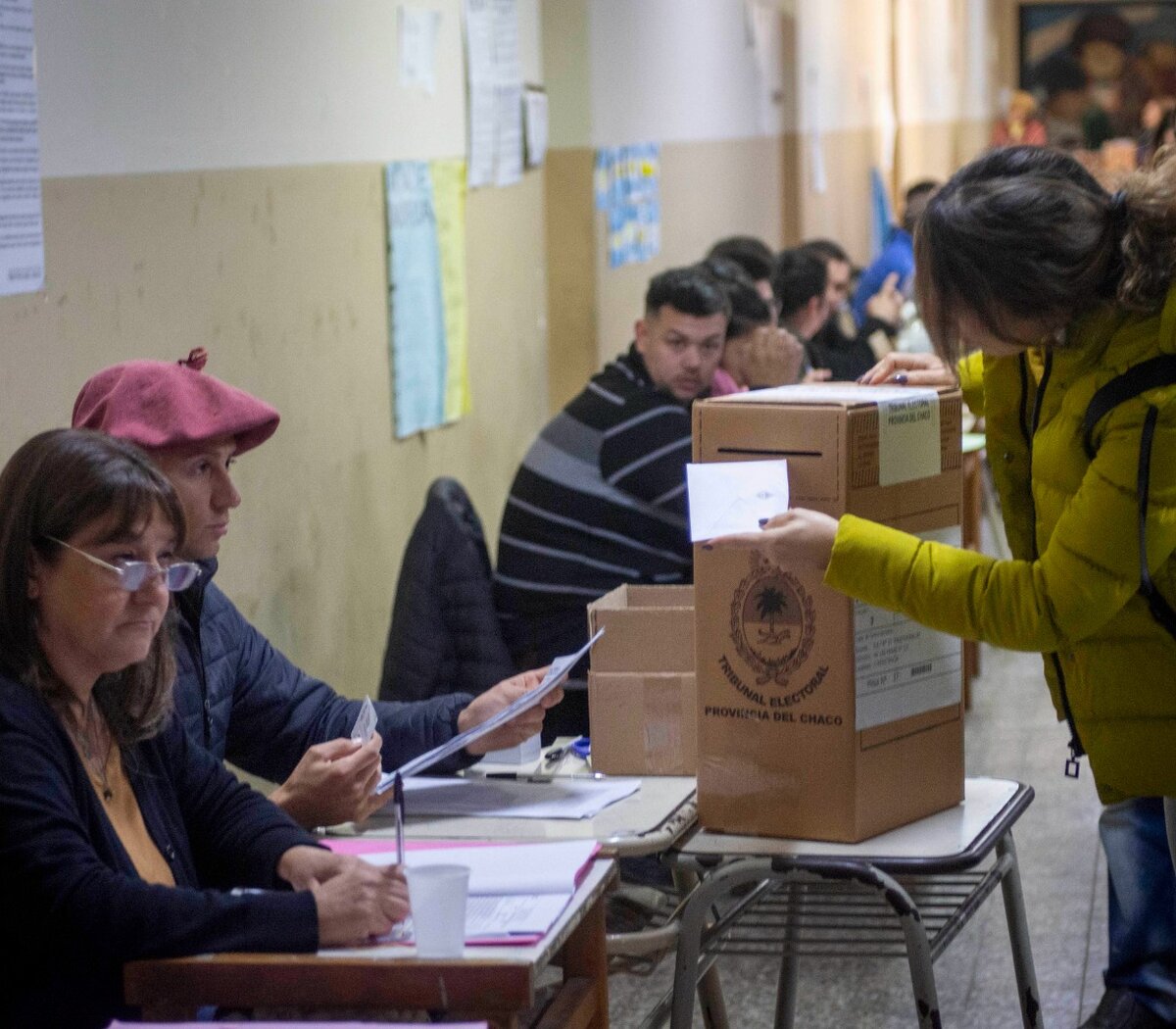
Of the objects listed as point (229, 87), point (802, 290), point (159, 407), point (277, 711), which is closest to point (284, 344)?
point (229, 87)

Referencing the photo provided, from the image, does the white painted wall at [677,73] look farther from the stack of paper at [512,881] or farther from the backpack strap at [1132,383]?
the stack of paper at [512,881]

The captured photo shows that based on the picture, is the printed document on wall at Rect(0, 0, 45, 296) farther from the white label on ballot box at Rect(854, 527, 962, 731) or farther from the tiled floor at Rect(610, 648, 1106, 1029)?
the tiled floor at Rect(610, 648, 1106, 1029)

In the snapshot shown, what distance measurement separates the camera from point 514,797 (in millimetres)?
2230

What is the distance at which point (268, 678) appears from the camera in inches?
93.1

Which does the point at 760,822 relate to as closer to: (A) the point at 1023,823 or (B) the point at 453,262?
(A) the point at 1023,823

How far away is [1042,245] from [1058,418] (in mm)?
214

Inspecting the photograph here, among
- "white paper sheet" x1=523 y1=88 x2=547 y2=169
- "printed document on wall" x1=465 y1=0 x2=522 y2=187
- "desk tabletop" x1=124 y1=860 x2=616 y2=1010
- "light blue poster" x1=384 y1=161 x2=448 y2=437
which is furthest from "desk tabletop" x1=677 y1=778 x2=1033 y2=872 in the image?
Answer: "white paper sheet" x1=523 y1=88 x2=547 y2=169

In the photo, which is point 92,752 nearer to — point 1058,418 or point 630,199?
point 1058,418

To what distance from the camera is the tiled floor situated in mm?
3184

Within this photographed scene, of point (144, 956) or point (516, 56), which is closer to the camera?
point (144, 956)

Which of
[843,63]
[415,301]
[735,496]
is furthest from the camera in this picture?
[843,63]

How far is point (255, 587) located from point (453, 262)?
1478 millimetres

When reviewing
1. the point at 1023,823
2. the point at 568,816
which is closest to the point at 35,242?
the point at 568,816

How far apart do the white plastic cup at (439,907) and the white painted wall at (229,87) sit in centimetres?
151
